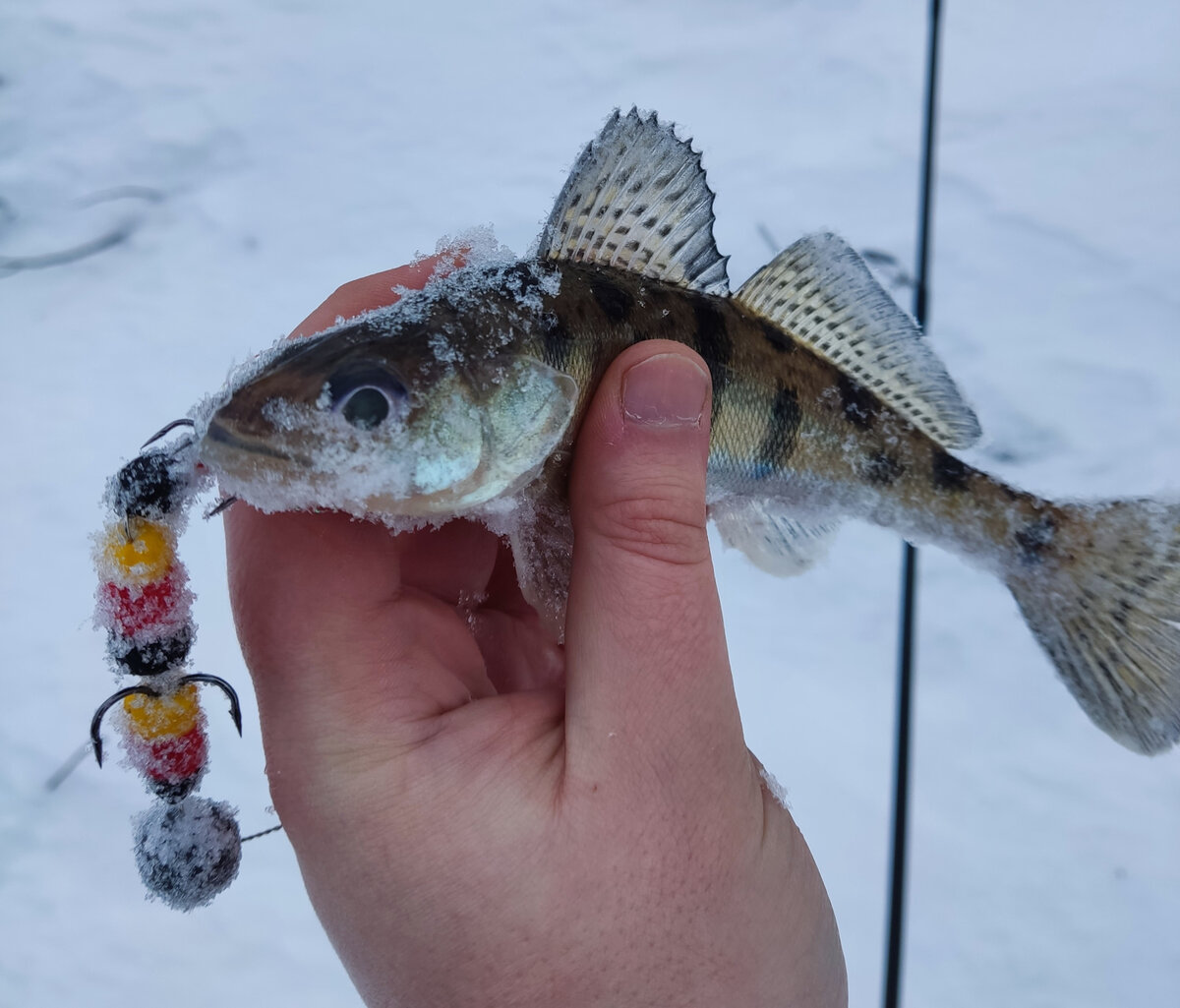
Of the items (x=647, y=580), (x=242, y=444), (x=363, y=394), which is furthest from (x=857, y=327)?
(x=242, y=444)

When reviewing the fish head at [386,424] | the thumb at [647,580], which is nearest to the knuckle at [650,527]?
the thumb at [647,580]

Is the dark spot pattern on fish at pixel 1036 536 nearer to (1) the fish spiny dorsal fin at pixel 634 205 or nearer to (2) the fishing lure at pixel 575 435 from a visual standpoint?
(2) the fishing lure at pixel 575 435

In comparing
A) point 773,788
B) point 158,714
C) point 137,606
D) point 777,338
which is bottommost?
point 773,788

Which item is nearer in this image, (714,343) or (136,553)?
(136,553)

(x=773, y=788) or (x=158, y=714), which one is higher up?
(x=158, y=714)

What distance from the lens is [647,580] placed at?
3.95 feet

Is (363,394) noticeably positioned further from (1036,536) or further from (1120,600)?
(1120,600)

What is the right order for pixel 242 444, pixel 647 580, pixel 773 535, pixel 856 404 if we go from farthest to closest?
pixel 773 535 → pixel 856 404 → pixel 647 580 → pixel 242 444

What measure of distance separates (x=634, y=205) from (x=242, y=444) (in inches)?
30.2

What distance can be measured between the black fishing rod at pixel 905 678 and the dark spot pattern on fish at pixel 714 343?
1.03 meters

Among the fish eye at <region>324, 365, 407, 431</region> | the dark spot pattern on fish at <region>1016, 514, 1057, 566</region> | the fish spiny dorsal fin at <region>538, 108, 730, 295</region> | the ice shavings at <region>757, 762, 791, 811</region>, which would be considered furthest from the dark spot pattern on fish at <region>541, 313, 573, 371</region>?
the dark spot pattern on fish at <region>1016, 514, 1057, 566</region>

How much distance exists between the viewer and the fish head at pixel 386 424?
107cm

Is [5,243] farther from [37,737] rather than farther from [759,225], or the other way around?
[759,225]

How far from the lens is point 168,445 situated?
3.71 ft
